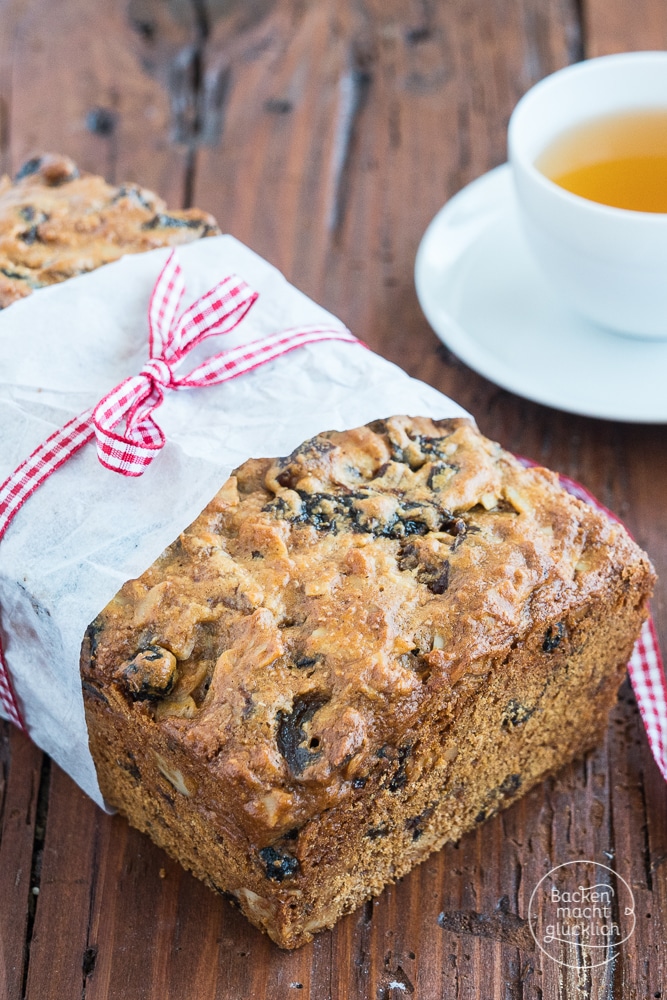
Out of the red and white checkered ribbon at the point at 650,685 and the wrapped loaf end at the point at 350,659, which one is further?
the red and white checkered ribbon at the point at 650,685

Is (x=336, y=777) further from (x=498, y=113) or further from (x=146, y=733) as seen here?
(x=498, y=113)

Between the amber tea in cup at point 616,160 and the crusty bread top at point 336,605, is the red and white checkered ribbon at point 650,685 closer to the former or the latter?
the crusty bread top at point 336,605

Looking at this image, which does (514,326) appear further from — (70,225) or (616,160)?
(70,225)

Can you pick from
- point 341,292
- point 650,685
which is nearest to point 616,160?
point 341,292

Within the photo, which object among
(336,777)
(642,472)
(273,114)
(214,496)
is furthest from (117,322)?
(273,114)
